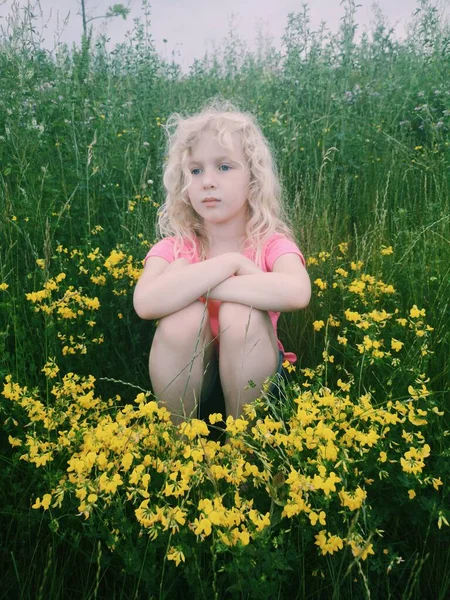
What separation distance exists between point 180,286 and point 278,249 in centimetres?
51

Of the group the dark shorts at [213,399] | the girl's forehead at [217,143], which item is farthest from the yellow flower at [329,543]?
the girl's forehead at [217,143]

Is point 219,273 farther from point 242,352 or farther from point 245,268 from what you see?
point 242,352

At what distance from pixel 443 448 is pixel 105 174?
8.40ft

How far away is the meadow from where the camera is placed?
5.00 feet

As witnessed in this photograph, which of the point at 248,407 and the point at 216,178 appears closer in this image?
the point at 248,407

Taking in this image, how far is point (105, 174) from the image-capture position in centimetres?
360

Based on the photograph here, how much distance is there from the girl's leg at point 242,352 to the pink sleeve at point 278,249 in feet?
1.10

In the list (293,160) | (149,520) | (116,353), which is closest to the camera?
(149,520)

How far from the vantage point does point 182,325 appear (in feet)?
7.15

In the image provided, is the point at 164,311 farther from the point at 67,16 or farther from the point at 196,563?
the point at 67,16

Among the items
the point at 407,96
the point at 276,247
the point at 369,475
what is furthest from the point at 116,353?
the point at 407,96

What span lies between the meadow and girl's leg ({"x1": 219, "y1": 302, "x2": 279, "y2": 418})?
156 mm

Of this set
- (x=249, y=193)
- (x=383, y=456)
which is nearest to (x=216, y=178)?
(x=249, y=193)

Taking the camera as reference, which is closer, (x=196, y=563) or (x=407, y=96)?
(x=196, y=563)
